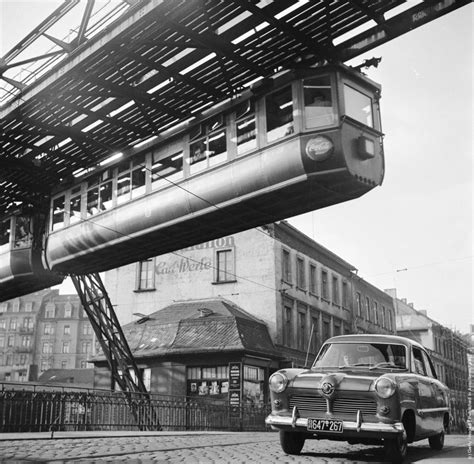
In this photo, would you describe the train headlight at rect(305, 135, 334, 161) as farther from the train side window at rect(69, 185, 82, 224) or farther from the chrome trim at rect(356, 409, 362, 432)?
the train side window at rect(69, 185, 82, 224)

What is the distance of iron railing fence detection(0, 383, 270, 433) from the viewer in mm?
16172

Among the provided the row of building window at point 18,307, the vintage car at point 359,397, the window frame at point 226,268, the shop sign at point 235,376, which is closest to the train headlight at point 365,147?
the vintage car at point 359,397

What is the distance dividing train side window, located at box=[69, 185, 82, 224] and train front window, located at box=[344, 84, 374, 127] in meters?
10.0

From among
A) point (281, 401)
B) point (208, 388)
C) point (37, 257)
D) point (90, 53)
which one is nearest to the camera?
point (281, 401)

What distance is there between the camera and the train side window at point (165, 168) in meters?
16.9

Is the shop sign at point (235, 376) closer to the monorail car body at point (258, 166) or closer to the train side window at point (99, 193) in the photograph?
the monorail car body at point (258, 166)

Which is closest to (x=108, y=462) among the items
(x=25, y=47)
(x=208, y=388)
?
(x=25, y=47)

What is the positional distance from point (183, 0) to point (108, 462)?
26.5 feet

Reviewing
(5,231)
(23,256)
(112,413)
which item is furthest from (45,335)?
(23,256)

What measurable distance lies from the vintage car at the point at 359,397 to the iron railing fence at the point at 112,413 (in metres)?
9.35

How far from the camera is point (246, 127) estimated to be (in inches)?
598

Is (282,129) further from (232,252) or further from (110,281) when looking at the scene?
(110,281)

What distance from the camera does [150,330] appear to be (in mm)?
33062

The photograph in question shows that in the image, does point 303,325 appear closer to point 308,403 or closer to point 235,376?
point 235,376
